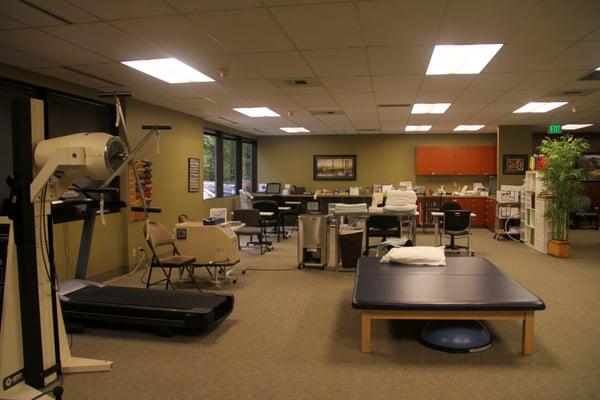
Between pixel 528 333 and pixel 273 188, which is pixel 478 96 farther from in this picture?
pixel 273 188

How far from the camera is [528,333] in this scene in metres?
3.16

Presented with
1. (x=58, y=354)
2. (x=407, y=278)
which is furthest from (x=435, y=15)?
(x=58, y=354)

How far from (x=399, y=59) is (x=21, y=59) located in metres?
3.62

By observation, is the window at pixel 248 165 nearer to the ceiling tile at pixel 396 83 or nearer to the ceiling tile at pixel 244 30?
the ceiling tile at pixel 396 83

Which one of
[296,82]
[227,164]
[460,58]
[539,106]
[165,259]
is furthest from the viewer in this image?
[227,164]

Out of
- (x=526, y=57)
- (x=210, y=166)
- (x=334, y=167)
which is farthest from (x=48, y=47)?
(x=334, y=167)

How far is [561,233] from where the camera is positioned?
7.02 meters

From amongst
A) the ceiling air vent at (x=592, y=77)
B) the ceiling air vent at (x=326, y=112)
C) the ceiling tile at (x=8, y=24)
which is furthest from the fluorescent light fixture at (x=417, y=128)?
the ceiling tile at (x=8, y=24)

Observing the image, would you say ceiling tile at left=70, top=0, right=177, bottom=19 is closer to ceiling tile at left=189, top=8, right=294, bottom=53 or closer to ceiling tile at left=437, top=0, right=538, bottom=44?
ceiling tile at left=189, top=8, right=294, bottom=53

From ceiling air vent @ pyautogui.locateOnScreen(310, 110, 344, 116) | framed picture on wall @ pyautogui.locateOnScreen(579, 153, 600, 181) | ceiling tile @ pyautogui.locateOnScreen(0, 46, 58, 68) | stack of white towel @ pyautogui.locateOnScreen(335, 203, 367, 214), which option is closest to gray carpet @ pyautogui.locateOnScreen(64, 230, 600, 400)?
stack of white towel @ pyautogui.locateOnScreen(335, 203, 367, 214)

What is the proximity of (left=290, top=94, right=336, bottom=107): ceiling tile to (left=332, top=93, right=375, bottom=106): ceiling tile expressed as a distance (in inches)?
4.9

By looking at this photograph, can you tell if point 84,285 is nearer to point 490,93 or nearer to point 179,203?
point 179,203

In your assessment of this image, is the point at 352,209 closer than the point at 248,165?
Yes

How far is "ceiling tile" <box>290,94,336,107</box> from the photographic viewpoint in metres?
5.95
